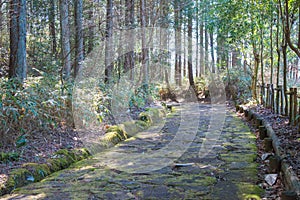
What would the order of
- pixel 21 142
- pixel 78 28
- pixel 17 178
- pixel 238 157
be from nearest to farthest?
pixel 17 178, pixel 21 142, pixel 238 157, pixel 78 28

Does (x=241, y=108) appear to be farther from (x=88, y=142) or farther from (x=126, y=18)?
(x=88, y=142)

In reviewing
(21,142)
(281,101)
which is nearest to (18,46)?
(21,142)

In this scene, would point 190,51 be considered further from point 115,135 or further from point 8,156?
point 8,156

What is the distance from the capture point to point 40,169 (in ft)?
13.6

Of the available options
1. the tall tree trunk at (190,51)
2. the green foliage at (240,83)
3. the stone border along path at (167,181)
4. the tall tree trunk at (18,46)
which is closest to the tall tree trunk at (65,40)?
the tall tree trunk at (18,46)

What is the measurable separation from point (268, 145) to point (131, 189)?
2725 millimetres

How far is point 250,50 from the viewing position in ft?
44.2

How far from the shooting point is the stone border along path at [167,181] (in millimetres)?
3473

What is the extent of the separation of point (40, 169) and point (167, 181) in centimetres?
165

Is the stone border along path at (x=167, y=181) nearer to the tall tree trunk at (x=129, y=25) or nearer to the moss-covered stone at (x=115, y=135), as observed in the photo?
the moss-covered stone at (x=115, y=135)

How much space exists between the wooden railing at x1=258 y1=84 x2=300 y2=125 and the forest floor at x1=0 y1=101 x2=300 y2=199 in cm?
61

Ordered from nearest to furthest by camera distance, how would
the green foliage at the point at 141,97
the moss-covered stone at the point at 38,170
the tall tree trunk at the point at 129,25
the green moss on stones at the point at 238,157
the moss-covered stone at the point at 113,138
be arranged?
the moss-covered stone at the point at 38,170 → the green moss on stones at the point at 238,157 → the moss-covered stone at the point at 113,138 → the green foliage at the point at 141,97 → the tall tree trunk at the point at 129,25

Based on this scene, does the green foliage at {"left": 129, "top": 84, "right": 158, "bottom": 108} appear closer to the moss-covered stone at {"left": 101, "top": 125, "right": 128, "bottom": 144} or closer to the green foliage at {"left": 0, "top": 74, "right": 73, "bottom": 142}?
the moss-covered stone at {"left": 101, "top": 125, "right": 128, "bottom": 144}

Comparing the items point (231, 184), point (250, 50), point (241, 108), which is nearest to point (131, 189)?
point (231, 184)
